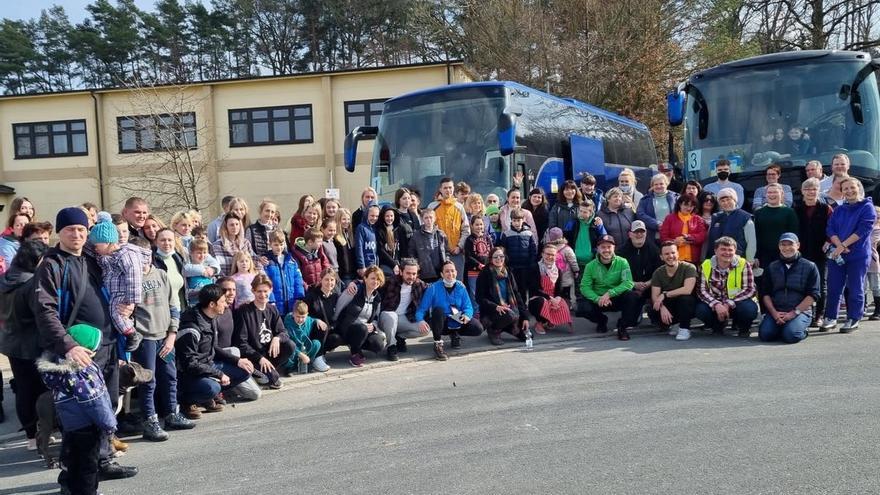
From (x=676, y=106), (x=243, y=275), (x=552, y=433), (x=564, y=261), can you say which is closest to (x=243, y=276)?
(x=243, y=275)

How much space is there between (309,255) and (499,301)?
8.34 feet

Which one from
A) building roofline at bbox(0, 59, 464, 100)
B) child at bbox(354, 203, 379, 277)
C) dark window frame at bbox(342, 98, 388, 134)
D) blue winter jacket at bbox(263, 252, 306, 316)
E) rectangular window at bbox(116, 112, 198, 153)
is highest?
building roofline at bbox(0, 59, 464, 100)

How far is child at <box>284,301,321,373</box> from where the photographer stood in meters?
7.72

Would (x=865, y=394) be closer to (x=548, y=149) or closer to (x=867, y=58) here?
(x=867, y=58)

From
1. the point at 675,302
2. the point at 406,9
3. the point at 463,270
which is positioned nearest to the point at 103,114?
the point at 406,9

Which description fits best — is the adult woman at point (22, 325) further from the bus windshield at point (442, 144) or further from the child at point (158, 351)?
the bus windshield at point (442, 144)

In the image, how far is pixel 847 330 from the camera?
8.30 m

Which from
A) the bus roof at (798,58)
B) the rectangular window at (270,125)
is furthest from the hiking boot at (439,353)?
the rectangular window at (270,125)

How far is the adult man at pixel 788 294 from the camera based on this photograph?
7984 mm

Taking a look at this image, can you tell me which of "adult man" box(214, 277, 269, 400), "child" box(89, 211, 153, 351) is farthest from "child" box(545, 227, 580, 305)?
"child" box(89, 211, 153, 351)

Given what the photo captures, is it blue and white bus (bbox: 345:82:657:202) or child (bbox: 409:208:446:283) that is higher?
blue and white bus (bbox: 345:82:657:202)

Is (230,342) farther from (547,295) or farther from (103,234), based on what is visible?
(547,295)

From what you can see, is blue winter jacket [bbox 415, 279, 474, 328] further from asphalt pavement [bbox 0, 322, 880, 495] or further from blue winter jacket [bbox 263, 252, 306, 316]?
blue winter jacket [bbox 263, 252, 306, 316]

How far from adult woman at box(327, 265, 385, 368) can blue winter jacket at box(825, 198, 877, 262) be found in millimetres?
5772
